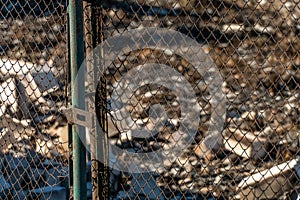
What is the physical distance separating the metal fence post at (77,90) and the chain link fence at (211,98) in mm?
2250

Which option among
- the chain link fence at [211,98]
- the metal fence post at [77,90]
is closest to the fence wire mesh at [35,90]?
the chain link fence at [211,98]

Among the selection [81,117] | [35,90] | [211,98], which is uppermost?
[35,90]

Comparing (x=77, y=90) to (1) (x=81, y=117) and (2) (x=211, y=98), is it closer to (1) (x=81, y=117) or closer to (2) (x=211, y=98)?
(1) (x=81, y=117)

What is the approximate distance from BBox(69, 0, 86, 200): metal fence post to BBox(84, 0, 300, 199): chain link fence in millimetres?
2250

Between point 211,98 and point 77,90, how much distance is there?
2655 mm

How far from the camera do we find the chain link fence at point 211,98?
5047 millimetres

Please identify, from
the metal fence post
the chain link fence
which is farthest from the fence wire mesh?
the metal fence post

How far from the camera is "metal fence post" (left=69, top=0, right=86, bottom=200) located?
2.66m

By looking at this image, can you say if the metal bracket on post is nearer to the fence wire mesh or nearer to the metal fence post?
the metal fence post

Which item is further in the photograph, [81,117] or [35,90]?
[35,90]

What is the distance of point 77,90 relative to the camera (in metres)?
2.70

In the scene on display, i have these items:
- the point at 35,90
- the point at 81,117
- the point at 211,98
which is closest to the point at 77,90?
the point at 81,117

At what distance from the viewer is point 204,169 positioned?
5078 millimetres

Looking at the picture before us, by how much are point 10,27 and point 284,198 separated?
292 cm
